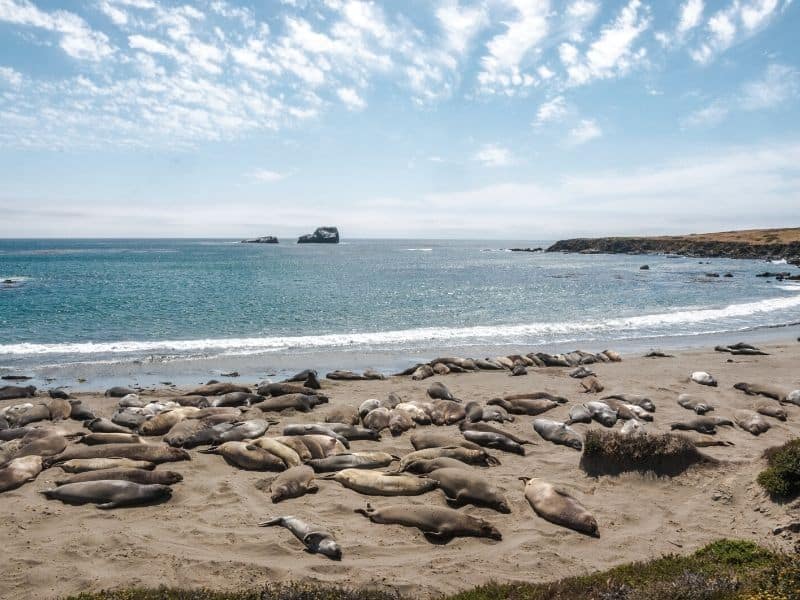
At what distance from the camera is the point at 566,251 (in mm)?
140875

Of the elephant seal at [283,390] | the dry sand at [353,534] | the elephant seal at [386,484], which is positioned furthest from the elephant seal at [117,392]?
the elephant seal at [386,484]

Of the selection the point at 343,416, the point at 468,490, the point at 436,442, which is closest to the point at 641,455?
the point at 468,490

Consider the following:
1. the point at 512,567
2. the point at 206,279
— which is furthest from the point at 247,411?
the point at 206,279

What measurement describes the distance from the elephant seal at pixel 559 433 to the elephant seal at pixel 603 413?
132 cm

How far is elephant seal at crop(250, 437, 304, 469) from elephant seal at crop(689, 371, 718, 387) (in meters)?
13.9

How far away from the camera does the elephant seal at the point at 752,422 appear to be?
12570 millimetres

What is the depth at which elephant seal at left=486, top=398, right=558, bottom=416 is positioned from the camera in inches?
561

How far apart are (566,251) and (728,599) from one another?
143 meters

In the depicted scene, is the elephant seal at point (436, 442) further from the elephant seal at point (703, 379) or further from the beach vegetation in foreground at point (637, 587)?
the elephant seal at point (703, 379)

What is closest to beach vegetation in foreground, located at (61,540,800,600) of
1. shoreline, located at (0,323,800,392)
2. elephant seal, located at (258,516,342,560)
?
elephant seal, located at (258,516,342,560)

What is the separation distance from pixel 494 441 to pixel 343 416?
12.7 ft

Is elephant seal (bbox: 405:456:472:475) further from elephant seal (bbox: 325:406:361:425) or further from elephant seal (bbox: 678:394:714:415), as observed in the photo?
elephant seal (bbox: 678:394:714:415)

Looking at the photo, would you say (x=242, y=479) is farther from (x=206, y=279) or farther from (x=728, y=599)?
(x=206, y=279)

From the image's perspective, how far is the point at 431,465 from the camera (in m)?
9.78
